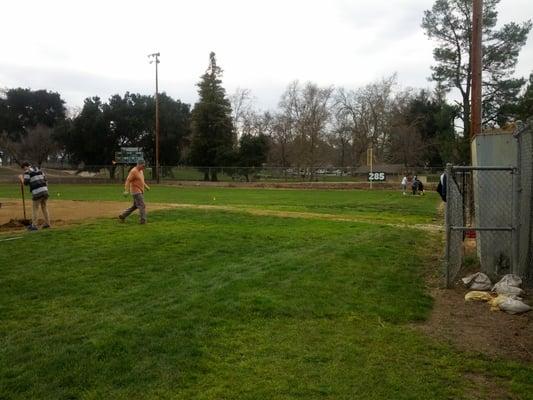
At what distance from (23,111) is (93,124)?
20935mm

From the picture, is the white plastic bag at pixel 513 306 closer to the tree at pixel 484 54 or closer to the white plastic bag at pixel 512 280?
the white plastic bag at pixel 512 280

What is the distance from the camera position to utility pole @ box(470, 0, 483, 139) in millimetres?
12500

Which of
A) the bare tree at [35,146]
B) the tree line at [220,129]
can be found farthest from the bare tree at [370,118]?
the bare tree at [35,146]

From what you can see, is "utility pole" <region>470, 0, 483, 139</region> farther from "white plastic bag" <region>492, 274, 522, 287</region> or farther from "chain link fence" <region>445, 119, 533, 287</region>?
"white plastic bag" <region>492, 274, 522, 287</region>

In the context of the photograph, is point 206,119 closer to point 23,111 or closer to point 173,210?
point 23,111

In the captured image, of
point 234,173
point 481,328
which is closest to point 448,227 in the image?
point 481,328

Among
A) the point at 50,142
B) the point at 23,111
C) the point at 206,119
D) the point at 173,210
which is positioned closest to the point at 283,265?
Answer: the point at 173,210

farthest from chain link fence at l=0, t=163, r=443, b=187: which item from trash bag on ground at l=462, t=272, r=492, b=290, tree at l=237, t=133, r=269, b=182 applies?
trash bag on ground at l=462, t=272, r=492, b=290

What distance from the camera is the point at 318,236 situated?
41.8ft

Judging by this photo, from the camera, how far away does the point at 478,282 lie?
7723 mm

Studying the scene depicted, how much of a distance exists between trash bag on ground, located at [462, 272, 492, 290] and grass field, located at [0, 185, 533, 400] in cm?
63

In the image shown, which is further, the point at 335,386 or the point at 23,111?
the point at 23,111

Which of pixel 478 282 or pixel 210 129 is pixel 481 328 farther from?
pixel 210 129

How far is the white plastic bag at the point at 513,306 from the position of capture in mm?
6410
